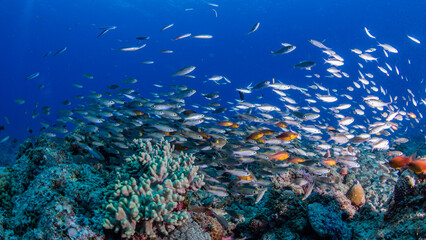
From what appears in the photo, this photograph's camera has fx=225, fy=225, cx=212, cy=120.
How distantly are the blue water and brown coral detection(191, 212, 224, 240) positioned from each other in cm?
5239

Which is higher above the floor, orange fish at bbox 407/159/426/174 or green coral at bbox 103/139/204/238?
orange fish at bbox 407/159/426/174

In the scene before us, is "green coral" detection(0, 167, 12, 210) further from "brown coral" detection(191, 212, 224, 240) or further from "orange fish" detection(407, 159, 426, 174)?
"orange fish" detection(407, 159, 426, 174)

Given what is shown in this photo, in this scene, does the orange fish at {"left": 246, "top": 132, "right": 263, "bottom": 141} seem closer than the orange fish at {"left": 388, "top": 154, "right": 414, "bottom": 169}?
No

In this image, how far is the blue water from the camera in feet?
215

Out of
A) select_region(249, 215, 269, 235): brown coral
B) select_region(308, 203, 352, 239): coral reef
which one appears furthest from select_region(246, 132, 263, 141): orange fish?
select_region(308, 203, 352, 239): coral reef

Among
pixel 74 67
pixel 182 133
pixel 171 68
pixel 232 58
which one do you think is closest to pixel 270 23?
pixel 232 58

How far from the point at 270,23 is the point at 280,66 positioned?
76.1 ft

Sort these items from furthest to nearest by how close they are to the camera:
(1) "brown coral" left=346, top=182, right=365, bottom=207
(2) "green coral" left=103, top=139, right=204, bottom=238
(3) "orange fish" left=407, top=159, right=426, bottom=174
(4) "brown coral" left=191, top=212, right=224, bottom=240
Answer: (1) "brown coral" left=346, top=182, right=365, bottom=207 → (4) "brown coral" left=191, top=212, right=224, bottom=240 → (3) "orange fish" left=407, top=159, right=426, bottom=174 → (2) "green coral" left=103, top=139, right=204, bottom=238

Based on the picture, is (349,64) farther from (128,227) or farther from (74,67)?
(74,67)

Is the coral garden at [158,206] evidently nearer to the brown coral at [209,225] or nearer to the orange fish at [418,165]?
the brown coral at [209,225]

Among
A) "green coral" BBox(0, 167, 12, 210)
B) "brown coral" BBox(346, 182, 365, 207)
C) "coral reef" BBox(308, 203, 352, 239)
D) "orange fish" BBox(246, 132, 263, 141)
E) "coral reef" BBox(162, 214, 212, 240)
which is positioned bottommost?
"brown coral" BBox(346, 182, 365, 207)

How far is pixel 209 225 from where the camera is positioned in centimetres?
423

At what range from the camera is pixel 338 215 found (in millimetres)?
4730

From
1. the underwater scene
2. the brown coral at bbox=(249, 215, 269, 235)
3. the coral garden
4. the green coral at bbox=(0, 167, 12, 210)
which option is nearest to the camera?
the coral garden
